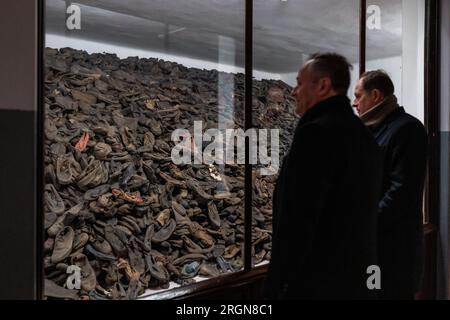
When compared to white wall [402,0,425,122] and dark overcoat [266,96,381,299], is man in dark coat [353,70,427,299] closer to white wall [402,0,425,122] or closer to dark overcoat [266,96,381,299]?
dark overcoat [266,96,381,299]

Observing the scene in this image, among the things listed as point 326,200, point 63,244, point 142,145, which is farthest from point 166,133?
point 326,200

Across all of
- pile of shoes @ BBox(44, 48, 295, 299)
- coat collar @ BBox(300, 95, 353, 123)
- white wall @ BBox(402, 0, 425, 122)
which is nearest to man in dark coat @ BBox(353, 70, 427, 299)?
coat collar @ BBox(300, 95, 353, 123)

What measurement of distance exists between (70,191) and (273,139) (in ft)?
3.68

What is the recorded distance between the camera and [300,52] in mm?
2918

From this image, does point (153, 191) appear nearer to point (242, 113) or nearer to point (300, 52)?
point (242, 113)

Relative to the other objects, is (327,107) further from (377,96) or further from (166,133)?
(166,133)

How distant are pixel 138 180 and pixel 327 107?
49.2 inches

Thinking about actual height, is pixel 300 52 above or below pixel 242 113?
above

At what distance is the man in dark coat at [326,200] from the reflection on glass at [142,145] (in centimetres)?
90

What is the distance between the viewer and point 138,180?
7.32 feet

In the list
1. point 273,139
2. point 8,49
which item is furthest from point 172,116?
point 8,49

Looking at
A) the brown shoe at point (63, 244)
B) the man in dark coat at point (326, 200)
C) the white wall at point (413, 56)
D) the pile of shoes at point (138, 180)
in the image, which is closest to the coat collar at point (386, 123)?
the man in dark coat at point (326, 200)

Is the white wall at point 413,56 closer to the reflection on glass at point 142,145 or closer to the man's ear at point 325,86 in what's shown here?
the reflection on glass at point 142,145

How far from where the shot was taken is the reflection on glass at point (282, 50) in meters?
2.47
